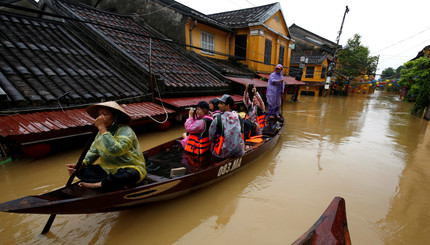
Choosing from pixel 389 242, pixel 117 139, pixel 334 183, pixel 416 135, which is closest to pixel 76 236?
pixel 117 139

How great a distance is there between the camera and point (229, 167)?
4.47 meters

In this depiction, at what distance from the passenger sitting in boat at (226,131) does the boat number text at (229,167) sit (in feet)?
0.63

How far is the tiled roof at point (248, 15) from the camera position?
13818 millimetres

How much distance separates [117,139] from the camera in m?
2.69

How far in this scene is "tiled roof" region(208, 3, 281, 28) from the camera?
1382 cm

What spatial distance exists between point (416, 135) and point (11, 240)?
47.1ft

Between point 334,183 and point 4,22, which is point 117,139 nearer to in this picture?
point 334,183

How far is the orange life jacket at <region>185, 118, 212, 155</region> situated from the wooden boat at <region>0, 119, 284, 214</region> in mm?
145

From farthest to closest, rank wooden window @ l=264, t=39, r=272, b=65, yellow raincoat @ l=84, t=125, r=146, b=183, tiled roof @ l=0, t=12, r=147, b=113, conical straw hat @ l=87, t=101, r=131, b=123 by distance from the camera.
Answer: wooden window @ l=264, t=39, r=272, b=65 → tiled roof @ l=0, t=12, r=147, b=113 → conical straw hat @ l=87, t=101, r=131, b=123 → yellow raincoat @ l=84, t=125, r=146, b=183

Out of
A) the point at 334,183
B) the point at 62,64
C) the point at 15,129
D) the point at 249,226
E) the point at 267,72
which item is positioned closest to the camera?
the point at 249,226

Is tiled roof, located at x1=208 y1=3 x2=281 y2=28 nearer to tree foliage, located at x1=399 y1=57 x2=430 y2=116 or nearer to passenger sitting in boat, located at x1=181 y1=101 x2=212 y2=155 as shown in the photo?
tree foliage, located at x1=399 y1=57 x2=430 y2=116

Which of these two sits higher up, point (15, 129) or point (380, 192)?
point (15, 129)

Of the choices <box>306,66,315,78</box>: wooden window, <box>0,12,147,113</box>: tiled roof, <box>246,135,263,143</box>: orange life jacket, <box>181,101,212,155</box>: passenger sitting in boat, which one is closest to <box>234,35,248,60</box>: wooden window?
<box>0,12,147,113</box>: tiled roof

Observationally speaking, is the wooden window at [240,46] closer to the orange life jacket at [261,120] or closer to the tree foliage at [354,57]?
the orange life jacket at [261,120]
